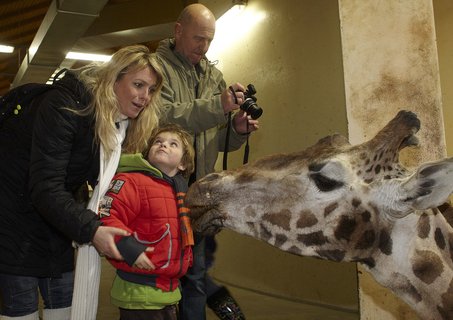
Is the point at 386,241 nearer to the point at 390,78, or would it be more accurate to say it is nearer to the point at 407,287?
the point at 407,287

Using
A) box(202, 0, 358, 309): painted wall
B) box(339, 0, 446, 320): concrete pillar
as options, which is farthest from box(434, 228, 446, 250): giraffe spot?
box(202, 0, 358, 309): painted wall

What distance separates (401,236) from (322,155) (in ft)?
1.48

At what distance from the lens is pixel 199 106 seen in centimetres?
293

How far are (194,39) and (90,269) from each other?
1.58 metres

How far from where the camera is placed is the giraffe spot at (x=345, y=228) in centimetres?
209

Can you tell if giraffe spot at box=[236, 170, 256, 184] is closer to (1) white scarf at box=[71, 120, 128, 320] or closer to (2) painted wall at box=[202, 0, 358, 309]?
(1) white scarf at box=[71, 120, 128, 320]

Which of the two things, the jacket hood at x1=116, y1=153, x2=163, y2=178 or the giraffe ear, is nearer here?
the giraffe ear

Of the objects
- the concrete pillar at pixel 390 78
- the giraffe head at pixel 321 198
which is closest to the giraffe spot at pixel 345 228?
the giraffe head at pixel 321 198

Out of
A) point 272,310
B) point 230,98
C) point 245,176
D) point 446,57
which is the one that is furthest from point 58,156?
point 446,57

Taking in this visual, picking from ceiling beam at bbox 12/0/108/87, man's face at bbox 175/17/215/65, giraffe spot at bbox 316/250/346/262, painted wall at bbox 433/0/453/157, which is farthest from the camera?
ceiling beam at bbox 12/0/108/87

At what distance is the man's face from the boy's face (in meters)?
0.81

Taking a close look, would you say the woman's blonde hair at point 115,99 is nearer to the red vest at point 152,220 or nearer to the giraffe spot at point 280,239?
the red vest at point 152,220

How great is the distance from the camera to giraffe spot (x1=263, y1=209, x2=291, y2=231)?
216 cm

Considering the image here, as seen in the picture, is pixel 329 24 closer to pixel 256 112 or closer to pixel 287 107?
pixel 287 107
